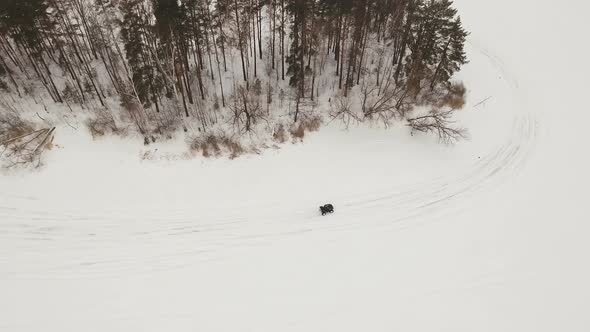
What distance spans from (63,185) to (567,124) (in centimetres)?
3891

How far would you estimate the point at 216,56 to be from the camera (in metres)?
26.3

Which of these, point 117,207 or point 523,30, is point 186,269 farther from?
point 523,30

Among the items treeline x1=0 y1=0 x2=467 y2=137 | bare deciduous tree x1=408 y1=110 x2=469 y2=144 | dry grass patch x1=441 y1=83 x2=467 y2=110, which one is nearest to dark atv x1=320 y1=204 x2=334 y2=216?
treeline x1=0 y1=0 x2=467 y2=137

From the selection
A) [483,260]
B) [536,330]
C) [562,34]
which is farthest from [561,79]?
[536,330]

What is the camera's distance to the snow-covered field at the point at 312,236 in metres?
18.6

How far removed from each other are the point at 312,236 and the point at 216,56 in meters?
15.7

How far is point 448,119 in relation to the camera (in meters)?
27.5

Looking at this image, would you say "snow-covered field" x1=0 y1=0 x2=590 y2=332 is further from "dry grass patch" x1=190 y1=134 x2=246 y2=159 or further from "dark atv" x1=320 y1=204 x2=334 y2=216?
"dry grass patch" x1=190 y1=134 x2=246 y2=159

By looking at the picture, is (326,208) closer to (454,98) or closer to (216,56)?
(216,56)

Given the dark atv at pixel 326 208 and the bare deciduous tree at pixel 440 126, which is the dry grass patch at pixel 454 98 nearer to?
the bare deciduous tree at pixel 440 126

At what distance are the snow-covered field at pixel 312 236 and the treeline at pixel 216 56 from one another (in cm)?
355

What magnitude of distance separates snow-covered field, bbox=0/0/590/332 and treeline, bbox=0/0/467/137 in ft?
11.7

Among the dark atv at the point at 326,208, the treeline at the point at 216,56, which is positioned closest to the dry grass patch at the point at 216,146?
the treeline at the point at 216,56

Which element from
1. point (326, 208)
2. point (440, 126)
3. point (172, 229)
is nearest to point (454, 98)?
point (440, 126)
